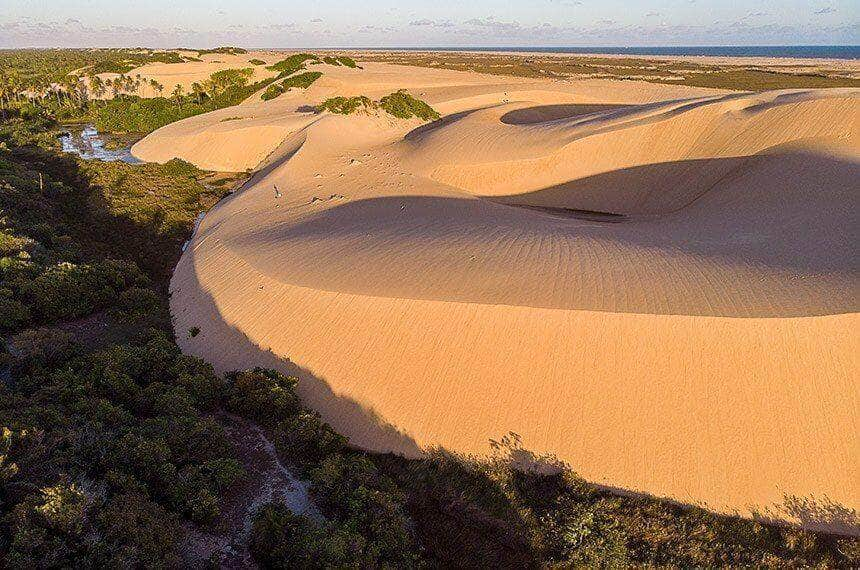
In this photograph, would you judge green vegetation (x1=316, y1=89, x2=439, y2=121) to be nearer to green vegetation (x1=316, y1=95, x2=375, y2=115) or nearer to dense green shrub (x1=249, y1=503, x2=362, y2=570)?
green vegetation (x1=316, y1=95, x2=375, y2=115)

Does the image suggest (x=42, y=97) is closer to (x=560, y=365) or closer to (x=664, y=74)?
(x=560, y=365)

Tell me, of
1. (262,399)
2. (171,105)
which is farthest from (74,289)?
(171,105)

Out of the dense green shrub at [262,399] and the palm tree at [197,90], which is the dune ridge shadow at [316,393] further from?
the palm tree at [197,90]

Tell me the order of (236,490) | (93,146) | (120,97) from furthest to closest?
(120,97)
(93,146)
(236,490)

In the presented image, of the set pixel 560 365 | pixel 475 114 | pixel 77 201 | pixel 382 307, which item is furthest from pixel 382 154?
pixel 560 365

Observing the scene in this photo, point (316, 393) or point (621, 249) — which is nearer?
point (316, 393)

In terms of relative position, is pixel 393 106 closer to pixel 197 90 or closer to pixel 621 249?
pixel 621 249
